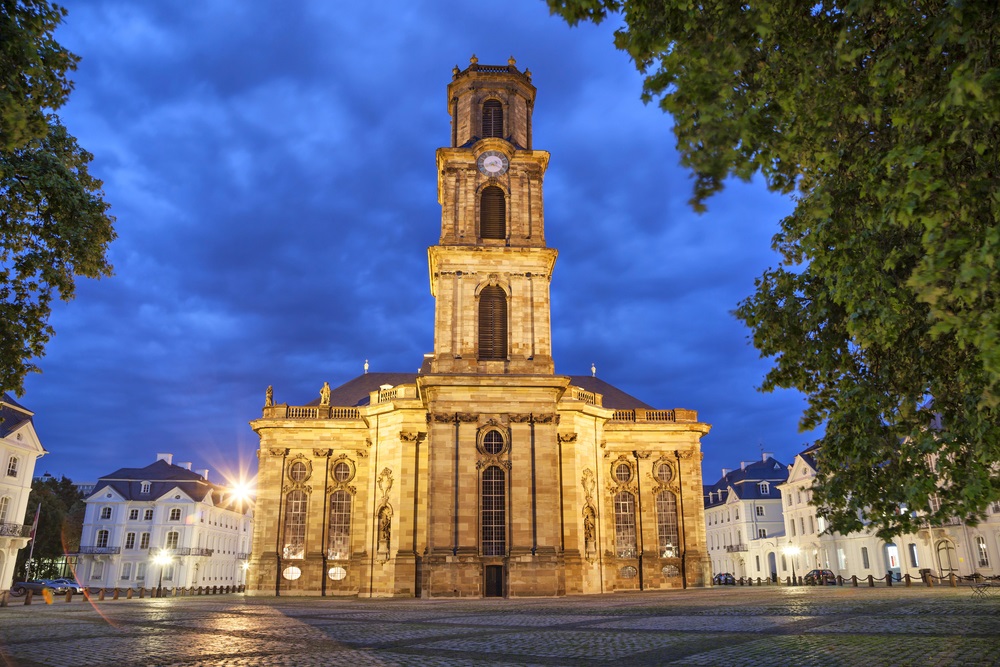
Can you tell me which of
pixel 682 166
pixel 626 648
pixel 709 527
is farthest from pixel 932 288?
pixel 709 527

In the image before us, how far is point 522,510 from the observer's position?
34094 mm

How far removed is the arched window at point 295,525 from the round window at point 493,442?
1408 cm

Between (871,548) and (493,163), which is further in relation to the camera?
(871,548)

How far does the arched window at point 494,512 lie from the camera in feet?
112

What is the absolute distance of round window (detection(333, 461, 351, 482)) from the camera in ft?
143

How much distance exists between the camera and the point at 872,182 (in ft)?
21.5

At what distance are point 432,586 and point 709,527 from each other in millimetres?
63675

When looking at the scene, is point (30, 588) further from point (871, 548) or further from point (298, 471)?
point (871, 548)

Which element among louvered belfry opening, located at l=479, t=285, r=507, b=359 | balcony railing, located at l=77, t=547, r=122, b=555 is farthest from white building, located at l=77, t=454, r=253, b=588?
louvered belfry opening, located at l=479, t=285, r=507, b=359

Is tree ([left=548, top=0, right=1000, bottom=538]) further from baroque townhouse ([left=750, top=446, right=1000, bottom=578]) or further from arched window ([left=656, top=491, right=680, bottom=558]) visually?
arched window ([left=656, top=491, right=680, bottom=558])

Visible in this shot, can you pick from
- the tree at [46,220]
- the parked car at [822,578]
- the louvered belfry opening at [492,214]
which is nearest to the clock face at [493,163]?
the louvered belfry opening at [492,214]

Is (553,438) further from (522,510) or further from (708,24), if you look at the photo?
(708,24)

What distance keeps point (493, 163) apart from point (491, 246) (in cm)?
538

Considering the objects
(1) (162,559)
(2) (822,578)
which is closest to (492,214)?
(2) (822,578)
